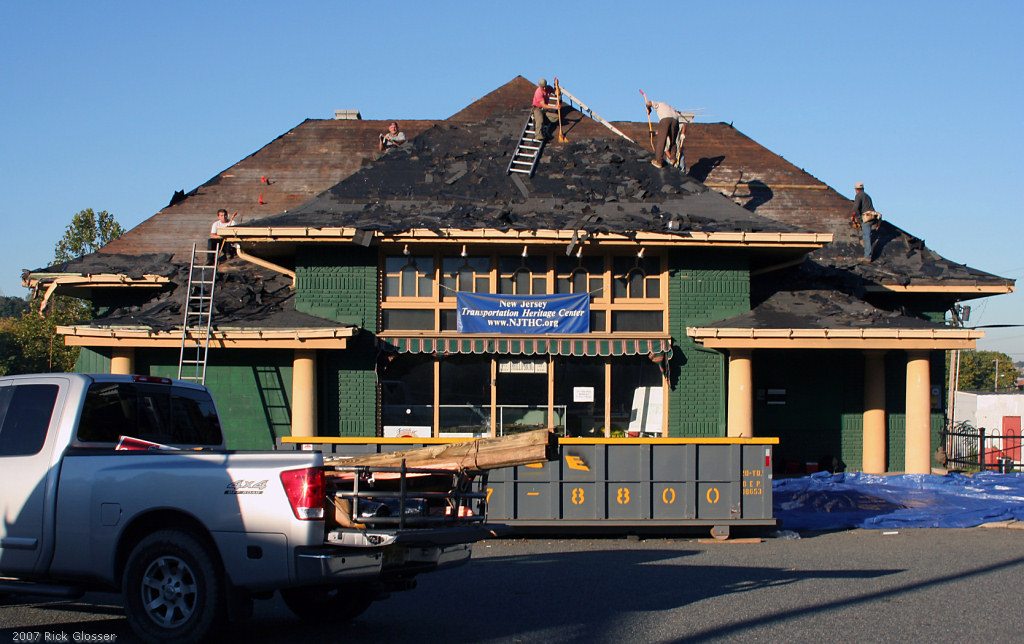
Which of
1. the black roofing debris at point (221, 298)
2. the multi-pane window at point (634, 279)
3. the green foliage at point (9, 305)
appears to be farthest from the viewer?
the green foliage at point (9, 305)

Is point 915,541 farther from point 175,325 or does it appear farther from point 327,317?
A: point 175,325

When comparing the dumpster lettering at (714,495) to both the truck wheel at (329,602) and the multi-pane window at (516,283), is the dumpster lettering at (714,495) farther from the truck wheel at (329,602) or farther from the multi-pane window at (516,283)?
the truck wheel at (329,602)

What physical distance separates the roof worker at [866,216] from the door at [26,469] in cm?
1667

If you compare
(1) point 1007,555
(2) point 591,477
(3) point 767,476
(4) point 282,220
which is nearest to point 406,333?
(4) point 282,220

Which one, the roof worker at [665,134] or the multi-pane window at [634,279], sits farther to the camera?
the roof worker at [665,134]

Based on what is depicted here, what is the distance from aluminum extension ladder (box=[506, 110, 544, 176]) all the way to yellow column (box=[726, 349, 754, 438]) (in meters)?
5.35

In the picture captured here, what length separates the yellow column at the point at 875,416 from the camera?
1870cm

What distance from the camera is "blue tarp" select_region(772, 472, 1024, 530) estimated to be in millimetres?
14766

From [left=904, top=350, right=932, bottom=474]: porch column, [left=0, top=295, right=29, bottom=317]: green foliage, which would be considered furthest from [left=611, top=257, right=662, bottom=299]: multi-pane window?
[left=0, top=295, right=29, bottom=317]: green foliage

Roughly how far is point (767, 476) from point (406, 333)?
697 centimetres

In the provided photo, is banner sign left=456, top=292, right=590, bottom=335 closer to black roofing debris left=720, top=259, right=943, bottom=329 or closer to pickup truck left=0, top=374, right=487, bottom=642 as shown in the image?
black roofing debris left=720, top=259, right=943, bottom=329

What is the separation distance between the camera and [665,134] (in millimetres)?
20375

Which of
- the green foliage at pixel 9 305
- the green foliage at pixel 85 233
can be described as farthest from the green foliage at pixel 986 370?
the green foliage at pixel 9 305

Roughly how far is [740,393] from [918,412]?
3.41 m
